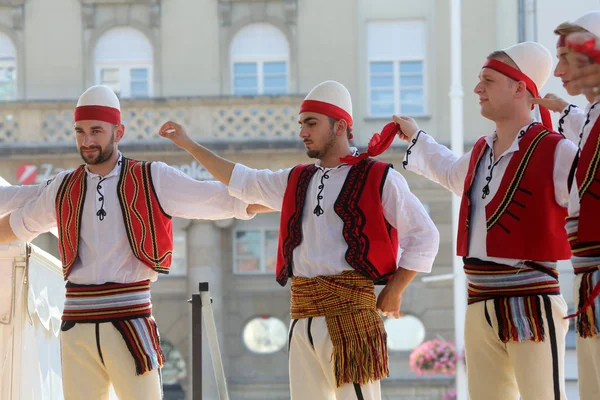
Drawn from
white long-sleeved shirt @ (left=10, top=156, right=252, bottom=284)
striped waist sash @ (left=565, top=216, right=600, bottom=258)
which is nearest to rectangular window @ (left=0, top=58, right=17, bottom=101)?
white long-sleeved shirt @ (left=10, top=156, right=252, bottom=284)

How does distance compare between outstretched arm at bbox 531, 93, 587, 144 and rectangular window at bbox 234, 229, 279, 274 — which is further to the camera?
rectangular window at bbox 234, 229, 279, 274

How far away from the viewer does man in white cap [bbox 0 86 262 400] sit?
3.78m

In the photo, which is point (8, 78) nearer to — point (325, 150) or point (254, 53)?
point (254, 53)

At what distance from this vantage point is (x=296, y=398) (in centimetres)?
361

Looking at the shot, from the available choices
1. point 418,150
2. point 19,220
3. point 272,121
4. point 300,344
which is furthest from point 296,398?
point 272,121

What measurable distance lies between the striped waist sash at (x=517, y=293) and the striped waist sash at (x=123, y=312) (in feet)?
3.75

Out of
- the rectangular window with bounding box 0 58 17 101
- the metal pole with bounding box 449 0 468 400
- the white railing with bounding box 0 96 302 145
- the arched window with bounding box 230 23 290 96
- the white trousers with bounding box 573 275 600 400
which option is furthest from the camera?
the rectangular window with bounding box 0 58 17 101

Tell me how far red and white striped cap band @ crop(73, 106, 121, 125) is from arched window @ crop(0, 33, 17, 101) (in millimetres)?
13604

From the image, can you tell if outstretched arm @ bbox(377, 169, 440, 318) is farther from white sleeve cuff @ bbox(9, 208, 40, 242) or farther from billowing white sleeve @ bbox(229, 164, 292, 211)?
white sleeve cuff @ bbox(9, 208, 40, 242)

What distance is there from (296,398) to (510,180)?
992 mm

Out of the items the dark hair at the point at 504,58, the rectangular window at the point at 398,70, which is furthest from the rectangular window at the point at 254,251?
the dark hair at the point at 504,58

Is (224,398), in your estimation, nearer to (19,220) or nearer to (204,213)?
(204,213)

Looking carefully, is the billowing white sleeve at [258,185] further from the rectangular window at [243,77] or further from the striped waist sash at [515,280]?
the rectangular window at [243,77]

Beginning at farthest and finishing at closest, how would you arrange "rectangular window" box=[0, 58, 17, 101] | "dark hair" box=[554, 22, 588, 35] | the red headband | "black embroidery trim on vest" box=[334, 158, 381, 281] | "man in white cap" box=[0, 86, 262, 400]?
"rectangular window" box=[0, 58, 17, 101], "man in white cap" box=[0, 86, 262, 400], "black embroidery trim on vest" box=[334, 158, 381, 281], the red headband, "dark hair" box=[554, 22, 588, 35]
